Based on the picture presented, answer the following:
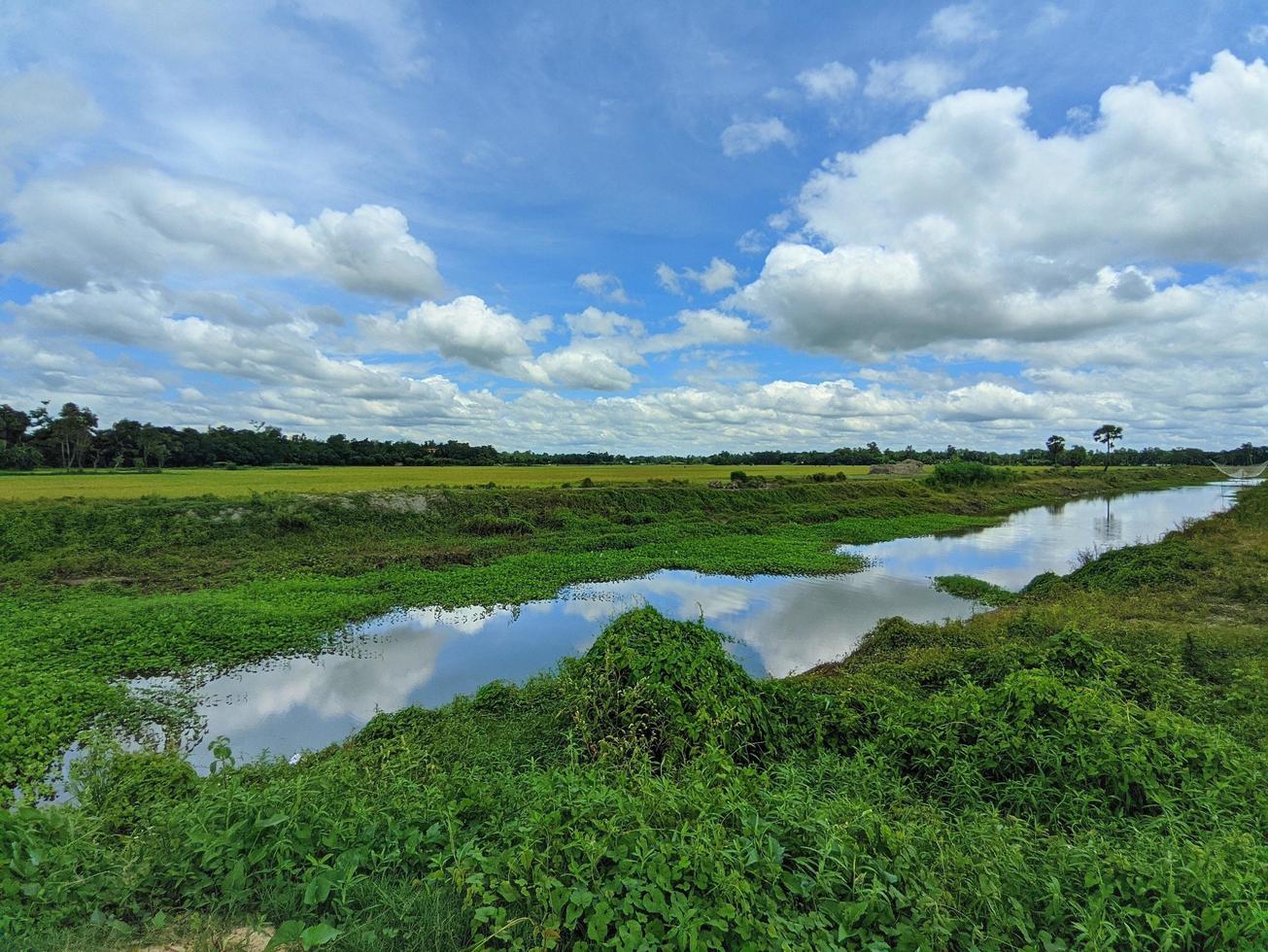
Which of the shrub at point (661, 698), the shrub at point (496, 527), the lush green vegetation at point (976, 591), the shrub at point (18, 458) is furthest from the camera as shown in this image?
the shrub at point (18, 458)

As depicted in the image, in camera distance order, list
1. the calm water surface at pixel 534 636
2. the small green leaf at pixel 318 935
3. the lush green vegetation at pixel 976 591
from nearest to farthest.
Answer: the small green leaf at pixel 318 935, the calm water surface at pixel 534 636, the lush green vegetation at pixel 976 591

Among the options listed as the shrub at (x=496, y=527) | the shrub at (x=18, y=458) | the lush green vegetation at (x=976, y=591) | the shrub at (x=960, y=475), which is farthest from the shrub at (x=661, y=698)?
the shrub at (x=18, y=458)

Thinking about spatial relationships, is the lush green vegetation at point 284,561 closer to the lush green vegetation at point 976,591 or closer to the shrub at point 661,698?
the lush green vegetation at point 976,591

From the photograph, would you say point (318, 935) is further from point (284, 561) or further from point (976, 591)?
point (976, 591)

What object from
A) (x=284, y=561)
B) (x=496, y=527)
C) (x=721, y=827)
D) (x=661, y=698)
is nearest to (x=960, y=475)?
(x=496, y=527)

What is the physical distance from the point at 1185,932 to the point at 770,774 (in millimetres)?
2941

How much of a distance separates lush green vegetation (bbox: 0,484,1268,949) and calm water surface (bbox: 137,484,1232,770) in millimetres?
1667

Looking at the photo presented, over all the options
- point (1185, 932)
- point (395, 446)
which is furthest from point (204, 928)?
point (395, 446)

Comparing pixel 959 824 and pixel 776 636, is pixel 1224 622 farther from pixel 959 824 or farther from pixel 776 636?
pixel 959 824

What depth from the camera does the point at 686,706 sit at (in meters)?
5.65

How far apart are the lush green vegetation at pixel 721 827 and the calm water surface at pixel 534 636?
167 cm

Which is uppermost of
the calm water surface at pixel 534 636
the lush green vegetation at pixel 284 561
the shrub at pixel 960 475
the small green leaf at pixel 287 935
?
the shrub at pixel 960 475

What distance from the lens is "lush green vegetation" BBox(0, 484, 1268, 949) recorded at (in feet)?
8.30

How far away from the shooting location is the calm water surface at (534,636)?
295 inches
